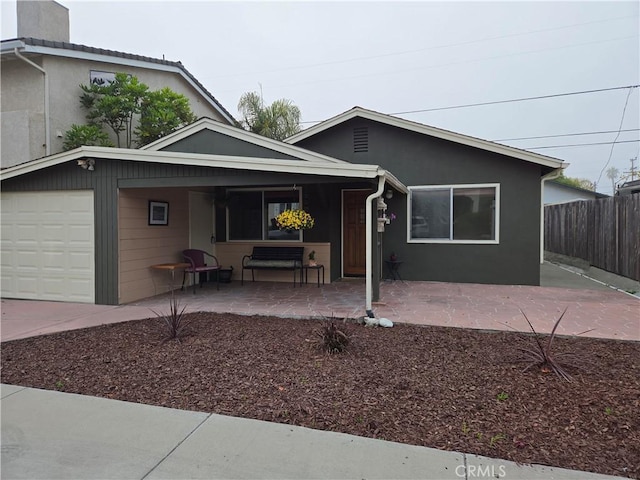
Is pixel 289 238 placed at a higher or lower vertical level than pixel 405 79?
lower

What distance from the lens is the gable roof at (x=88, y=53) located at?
31.0 ft

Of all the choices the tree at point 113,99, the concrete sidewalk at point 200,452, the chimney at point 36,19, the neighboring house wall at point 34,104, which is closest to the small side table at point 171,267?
the concrete sidewalk at point 200,452

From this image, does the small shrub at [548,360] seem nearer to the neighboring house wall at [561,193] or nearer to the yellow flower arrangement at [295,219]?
the yellow flower arrangement at [295,219]

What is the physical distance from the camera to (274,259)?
9117 millimetres

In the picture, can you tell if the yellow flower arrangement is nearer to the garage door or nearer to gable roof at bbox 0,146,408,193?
gable roof at bbox 0,146,408,193

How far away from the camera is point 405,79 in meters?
22.1

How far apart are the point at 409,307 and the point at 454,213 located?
3.54 meters

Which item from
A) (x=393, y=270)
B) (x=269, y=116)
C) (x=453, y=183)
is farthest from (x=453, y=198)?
(x=269, y=116)

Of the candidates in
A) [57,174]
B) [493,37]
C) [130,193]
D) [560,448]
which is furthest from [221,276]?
[493,37]

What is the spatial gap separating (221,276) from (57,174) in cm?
395

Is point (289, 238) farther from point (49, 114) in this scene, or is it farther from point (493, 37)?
point (493, 37)

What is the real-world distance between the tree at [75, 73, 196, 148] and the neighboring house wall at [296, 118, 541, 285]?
5.00 metres

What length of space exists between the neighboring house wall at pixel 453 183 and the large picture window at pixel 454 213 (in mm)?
138

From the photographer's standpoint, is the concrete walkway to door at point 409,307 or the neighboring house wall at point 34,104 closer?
the concrete walkway to door at point 409,307
